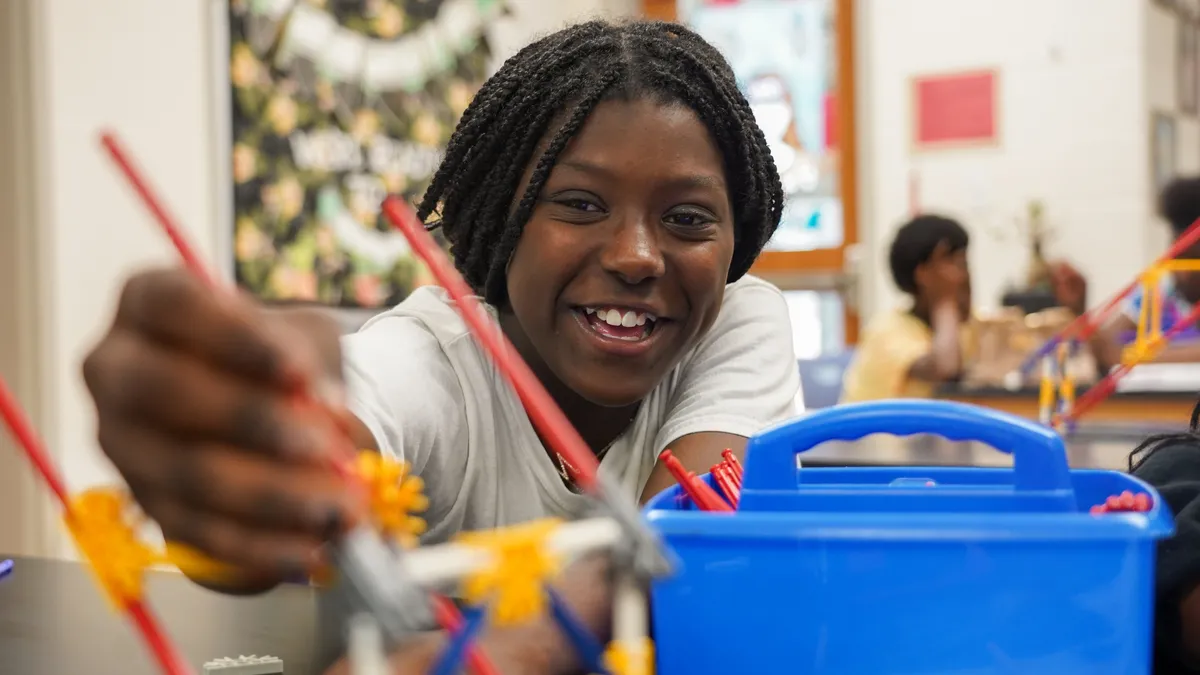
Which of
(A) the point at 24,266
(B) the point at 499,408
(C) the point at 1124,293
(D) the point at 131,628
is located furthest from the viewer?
(A) the point at 24,266

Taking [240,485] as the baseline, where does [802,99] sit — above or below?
above

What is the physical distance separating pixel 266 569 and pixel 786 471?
0.79 ft

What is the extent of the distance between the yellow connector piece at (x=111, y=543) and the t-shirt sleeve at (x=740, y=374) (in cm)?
62

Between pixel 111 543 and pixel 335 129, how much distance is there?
2.92 meters

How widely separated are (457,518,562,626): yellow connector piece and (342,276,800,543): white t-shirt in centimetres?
55

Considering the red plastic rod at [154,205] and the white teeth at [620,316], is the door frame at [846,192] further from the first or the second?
the red plastic rod at [154,205]

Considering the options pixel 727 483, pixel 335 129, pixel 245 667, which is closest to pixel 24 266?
pixel 335 129

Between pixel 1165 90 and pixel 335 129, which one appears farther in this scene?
pixel 1165 90

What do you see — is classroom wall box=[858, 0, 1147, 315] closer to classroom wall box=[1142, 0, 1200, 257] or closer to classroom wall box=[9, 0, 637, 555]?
classroom wall box=[1142, 0, 1200, 257]

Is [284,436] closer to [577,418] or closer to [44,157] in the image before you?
[577,418]

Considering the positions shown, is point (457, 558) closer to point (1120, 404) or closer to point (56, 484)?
point (56, 484)

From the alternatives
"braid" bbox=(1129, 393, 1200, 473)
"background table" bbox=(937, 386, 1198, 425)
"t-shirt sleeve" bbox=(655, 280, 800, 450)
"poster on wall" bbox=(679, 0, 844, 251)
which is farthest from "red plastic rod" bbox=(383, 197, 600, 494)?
"poster on wall" bbox=(679, 0, 844, 251)

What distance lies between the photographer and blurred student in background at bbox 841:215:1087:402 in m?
2.85

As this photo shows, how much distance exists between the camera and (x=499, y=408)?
972mm
